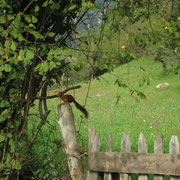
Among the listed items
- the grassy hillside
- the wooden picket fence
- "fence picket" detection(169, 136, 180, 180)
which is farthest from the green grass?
"fence picket" detection(169, 136, 180, 180)

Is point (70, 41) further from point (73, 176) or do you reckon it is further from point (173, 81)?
point (173, 81)

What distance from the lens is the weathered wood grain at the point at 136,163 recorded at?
3.21 metres

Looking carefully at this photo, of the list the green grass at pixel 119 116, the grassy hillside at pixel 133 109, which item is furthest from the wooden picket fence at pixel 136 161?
the grassy hillside at pixel 133 109

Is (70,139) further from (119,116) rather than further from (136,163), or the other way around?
(119,116)

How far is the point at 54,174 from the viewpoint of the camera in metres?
3.69

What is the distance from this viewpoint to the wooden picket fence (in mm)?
3221

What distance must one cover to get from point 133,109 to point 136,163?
10084 mm

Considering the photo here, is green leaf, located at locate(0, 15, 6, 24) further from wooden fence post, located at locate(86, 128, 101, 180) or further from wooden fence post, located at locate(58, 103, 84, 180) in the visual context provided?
wooden fence post, located at locate(86, 128, 101, 180)

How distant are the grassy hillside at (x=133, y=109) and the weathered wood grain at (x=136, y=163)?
53cm

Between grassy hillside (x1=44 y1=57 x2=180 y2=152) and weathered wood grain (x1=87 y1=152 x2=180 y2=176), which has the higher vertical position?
grassy hillside (x1=44 y1=57 x2=180 y2=152)

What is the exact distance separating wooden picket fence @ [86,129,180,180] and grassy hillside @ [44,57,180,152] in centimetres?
50

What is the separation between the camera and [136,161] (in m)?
3.28

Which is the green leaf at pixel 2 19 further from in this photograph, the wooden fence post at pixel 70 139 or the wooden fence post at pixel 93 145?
the wooden fence post at pixel 93 145

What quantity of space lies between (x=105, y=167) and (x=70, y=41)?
5.24ft
